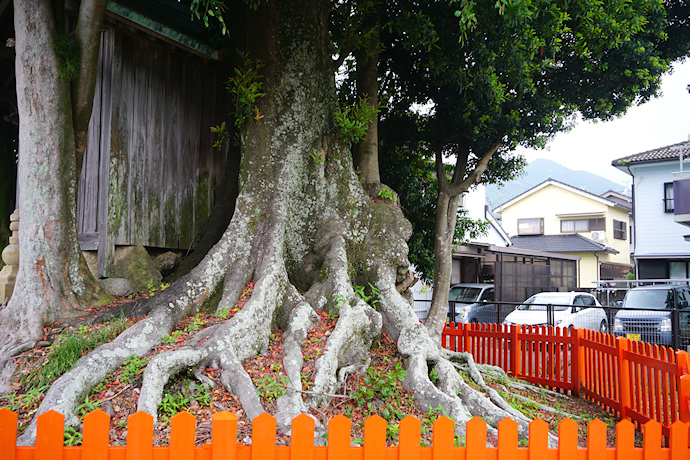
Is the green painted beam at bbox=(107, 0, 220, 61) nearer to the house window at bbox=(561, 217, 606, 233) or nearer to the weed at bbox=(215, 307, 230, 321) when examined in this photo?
the weed at bbox=(215, 307, 230, 321)

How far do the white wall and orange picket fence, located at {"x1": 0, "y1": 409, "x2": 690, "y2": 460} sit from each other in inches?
1134

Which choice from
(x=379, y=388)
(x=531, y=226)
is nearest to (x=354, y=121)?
(x=379, y=388)

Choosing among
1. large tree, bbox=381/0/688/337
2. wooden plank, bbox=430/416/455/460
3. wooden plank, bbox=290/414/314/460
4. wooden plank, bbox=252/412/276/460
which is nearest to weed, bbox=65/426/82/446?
wooden plank, bbox=252/412/276/460

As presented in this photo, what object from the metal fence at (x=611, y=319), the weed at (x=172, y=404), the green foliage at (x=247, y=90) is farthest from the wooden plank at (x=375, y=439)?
the metal fence at (x=611, y=319)

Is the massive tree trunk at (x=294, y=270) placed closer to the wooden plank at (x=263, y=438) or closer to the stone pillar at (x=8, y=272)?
the wooden plank at (x=263, y=438)

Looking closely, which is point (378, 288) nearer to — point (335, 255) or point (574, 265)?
point (335, 255)

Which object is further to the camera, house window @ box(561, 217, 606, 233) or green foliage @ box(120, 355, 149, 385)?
house window @ box(561, 217, 606, 233)

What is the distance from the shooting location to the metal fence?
1167cm

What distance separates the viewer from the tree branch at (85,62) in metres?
5.88

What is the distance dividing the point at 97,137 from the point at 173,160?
3.73 ft

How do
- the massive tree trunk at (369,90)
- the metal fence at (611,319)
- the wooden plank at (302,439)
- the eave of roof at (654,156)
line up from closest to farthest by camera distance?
the wooden plank at (302,439) < the massive tree trunk at (369,90) < the metal fence at (611,319) < the eave of roof at (654,156)

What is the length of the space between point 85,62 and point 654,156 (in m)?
28.3

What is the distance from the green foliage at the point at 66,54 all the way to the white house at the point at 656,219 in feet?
92.8

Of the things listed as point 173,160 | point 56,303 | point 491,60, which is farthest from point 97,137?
point 491,60
